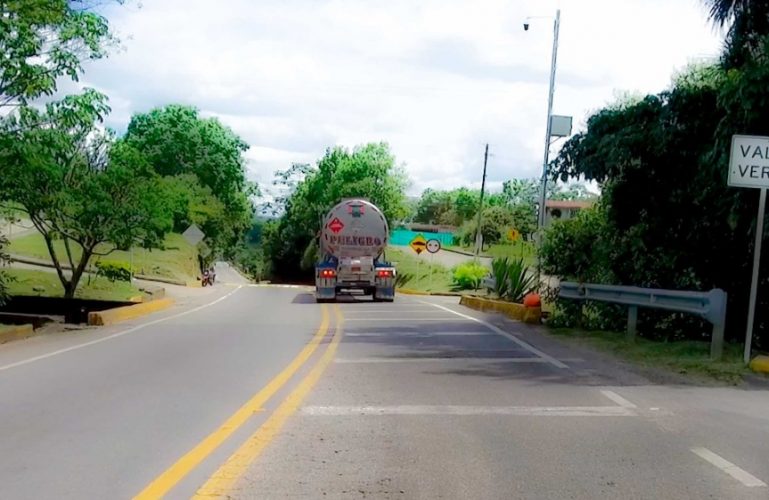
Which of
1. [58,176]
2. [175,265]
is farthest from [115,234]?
[175,265]

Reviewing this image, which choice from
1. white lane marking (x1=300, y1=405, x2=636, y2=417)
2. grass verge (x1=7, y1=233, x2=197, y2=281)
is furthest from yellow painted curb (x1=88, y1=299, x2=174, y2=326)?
grass verge (x1=7, y1=233, x2=197, y2=281)

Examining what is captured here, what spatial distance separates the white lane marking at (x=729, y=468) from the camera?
20.0ft

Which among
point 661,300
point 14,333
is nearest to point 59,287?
point 14,333

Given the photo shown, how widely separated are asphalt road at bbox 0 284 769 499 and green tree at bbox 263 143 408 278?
167ft

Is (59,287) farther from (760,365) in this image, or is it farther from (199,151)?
(199,151)

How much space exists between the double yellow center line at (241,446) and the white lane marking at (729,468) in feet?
11.7

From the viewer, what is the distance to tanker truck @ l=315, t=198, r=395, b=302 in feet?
97.7

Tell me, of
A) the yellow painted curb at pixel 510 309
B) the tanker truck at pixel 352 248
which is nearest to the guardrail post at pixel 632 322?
the yellow painted curb at pixel 510 309

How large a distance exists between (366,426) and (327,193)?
67.1 meters

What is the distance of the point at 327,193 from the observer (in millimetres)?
Answer: 74500

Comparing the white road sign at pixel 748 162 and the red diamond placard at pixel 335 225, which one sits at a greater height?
the white road sign at pixel 748 162

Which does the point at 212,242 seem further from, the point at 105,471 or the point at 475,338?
the point at 105,471

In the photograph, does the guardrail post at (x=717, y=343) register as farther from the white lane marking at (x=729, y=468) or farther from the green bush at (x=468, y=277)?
the green bush at (x=468, y=277)

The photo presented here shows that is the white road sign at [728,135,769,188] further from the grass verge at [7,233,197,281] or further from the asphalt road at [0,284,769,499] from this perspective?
the grass verge at [7,233,197,281]
